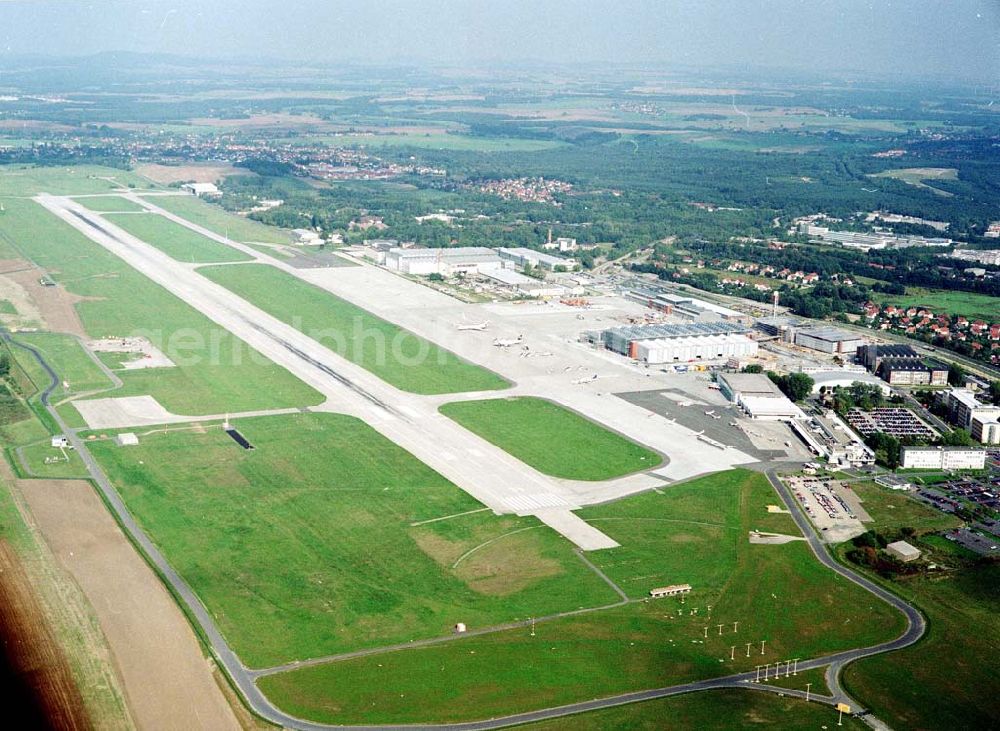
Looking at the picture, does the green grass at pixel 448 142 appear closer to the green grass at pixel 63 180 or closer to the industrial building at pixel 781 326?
the green grass at pixel 63 180

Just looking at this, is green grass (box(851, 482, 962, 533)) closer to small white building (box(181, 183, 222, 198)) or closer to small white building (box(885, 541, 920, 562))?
small white building (box(885, 541, 920, 562))

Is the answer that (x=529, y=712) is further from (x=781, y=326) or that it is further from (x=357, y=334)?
(x=781, y=326)

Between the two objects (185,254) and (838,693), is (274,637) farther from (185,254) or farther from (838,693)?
(185,254)

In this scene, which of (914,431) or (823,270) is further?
(823,270)

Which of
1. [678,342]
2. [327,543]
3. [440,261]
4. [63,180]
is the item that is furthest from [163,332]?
[63,180]

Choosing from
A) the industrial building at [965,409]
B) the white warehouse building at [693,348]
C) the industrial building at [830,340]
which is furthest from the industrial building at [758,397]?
the industrial building at [830,340]

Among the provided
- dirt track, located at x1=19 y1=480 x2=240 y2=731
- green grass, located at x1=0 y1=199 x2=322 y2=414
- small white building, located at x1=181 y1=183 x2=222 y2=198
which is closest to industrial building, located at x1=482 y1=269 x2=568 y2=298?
green grass, located at x1=0 y1=199 x2=322 y2=414

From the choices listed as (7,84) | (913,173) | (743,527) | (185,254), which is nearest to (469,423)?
(743,527)
